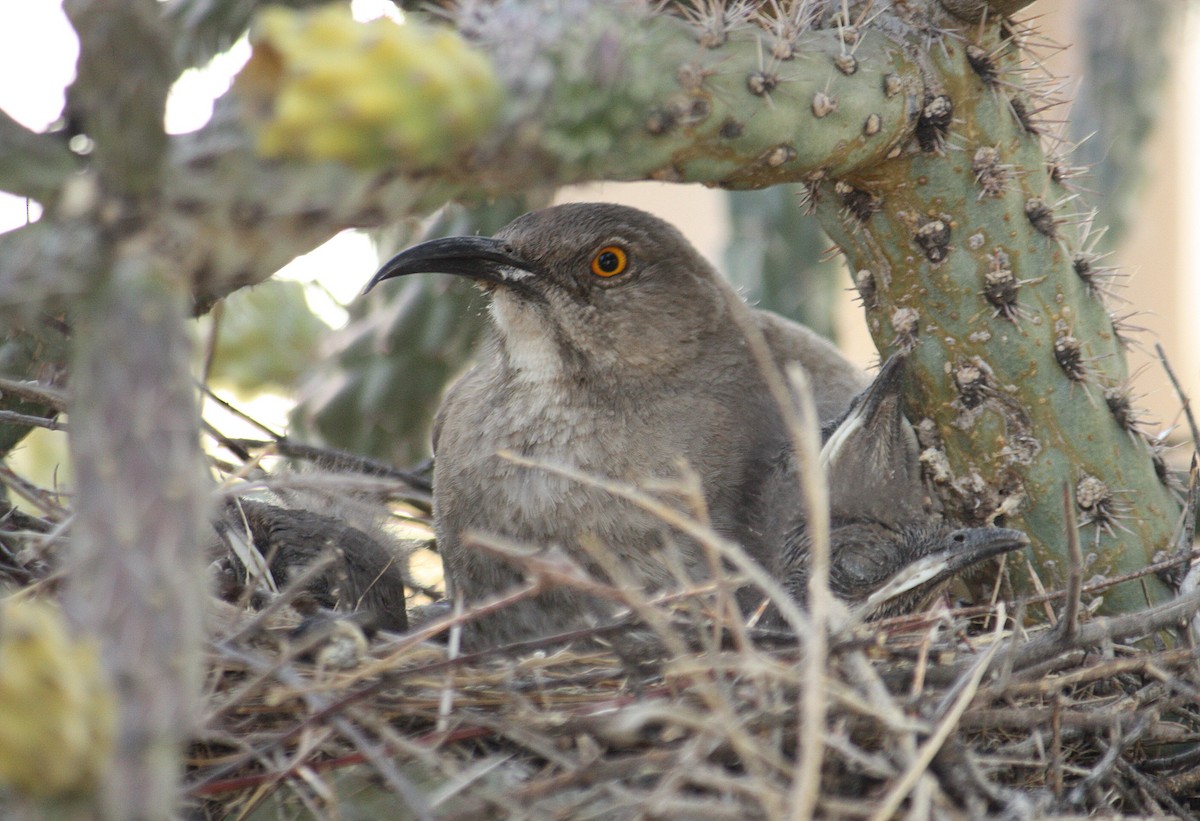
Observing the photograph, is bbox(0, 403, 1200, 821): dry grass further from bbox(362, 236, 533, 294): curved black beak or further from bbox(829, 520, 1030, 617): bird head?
bbox(362, 236, 533, 294): curved black beak

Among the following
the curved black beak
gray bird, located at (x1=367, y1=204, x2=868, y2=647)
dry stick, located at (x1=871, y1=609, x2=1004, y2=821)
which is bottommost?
dry stick, located at (x1=871, y1=609, x2=1004, y2=821)

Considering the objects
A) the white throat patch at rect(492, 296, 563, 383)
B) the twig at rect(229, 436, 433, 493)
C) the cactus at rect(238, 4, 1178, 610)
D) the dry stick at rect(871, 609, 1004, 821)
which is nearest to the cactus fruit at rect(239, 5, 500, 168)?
the cactus at rect(238, 4, 1178, 610)

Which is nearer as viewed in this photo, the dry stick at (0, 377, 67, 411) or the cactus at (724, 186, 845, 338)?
the dry stick at (0, 377, 67, 411)

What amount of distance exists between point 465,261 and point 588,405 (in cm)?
45

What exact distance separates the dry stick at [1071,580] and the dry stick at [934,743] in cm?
12

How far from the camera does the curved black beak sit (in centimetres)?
294

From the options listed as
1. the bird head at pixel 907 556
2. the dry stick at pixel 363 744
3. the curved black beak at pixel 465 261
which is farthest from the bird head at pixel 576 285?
the dry stick at pixel 363 744

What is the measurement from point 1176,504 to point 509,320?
1607 millimetres

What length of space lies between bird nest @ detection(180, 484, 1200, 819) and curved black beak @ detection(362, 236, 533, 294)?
39.5 inches

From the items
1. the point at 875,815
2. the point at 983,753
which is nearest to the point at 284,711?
the point at 875,815

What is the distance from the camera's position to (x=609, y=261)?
3.08 m

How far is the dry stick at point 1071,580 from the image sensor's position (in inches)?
72.9

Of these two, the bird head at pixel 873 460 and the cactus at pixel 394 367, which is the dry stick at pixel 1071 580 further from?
the cactus at pixel 394 367

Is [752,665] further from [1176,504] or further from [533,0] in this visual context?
[1176,504]
